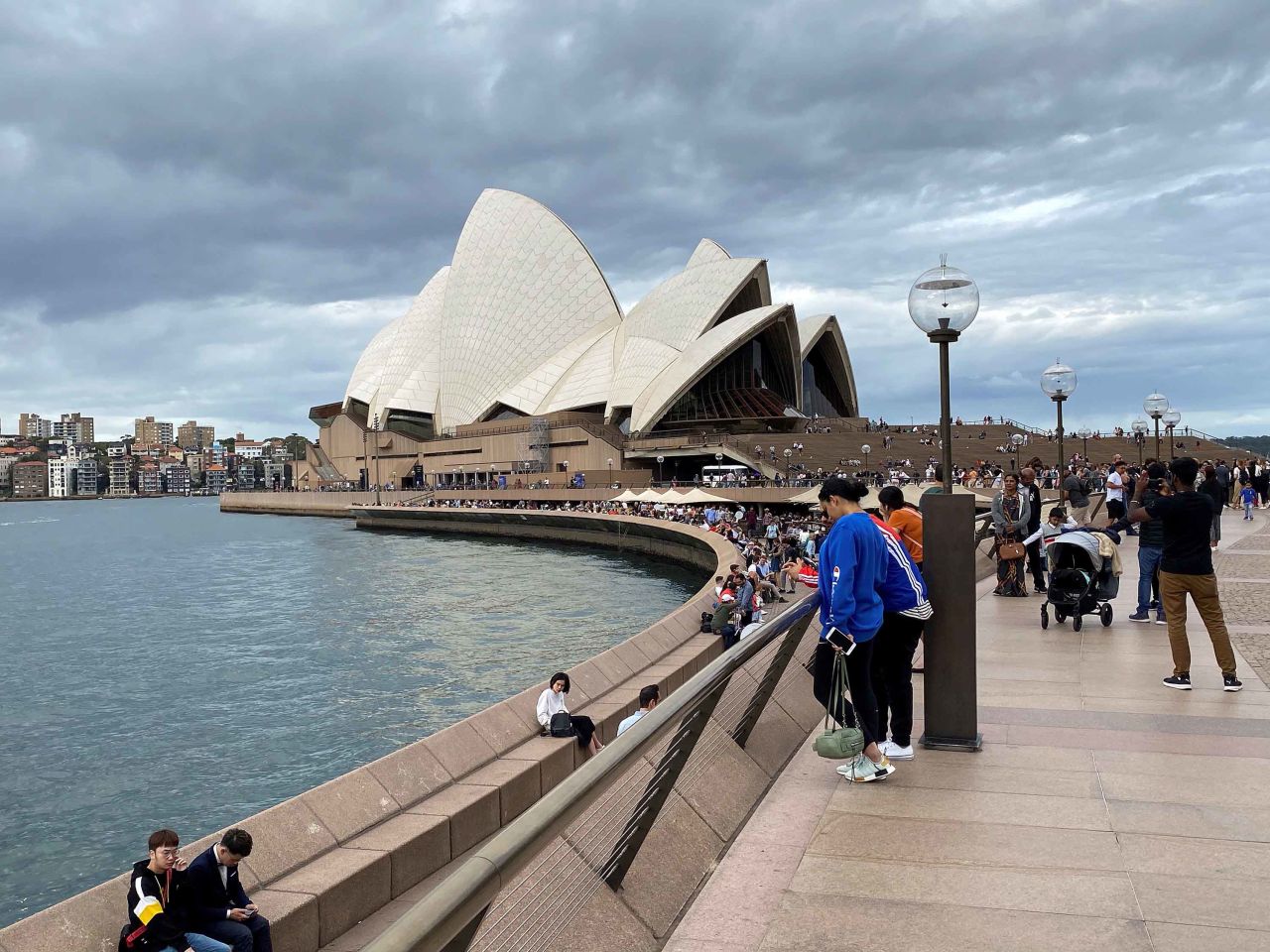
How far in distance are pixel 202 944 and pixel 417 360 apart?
2693 inches

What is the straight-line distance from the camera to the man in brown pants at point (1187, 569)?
Answer: 511cm

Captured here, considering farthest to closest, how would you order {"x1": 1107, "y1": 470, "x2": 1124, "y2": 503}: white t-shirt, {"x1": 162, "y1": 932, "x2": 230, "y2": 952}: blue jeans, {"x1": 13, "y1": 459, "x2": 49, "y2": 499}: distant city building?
{"x1": 13, "y1": 459, "x2": 49, "y2": 499}: distant city building < {"x1": 1107, "y1": 470, "x2": 1124, "y2": 503}: white t-shirt < {"x1": 162, "y1": 932, "x2": 230, "y2": 952}: blue jeans

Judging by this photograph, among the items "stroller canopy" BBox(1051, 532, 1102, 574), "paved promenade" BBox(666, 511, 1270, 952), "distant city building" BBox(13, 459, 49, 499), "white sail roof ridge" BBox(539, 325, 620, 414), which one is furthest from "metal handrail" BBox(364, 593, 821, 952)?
"distant city building" BBox(13, 459, 49, 499)

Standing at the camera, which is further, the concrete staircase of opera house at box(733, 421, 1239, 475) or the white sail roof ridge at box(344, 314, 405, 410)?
the white sail roof ridge at box(344, 314, 405, 410)

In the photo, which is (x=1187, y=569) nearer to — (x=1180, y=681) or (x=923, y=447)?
(x=1180, y=681)

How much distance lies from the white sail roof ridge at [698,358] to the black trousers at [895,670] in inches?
1730

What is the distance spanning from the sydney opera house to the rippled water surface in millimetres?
18831

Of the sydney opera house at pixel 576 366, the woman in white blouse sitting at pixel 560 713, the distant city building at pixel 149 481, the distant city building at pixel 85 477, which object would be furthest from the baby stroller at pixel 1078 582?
the distant city building at pixel 149 481

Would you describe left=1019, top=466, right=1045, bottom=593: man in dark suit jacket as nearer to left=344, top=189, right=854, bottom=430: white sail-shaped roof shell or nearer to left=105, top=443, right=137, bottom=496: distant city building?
left=344, top=189, right=854, bottom=430: white sail-shaped roof shell

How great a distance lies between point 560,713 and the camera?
6.54 meters

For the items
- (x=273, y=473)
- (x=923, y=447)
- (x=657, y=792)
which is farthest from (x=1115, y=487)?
(x=273, y=473)

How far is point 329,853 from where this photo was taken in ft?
14.7

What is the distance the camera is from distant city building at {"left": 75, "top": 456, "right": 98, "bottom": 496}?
176750 mm

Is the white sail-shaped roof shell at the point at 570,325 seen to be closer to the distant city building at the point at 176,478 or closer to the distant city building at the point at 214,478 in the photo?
the distant city building at the point at 214,478
